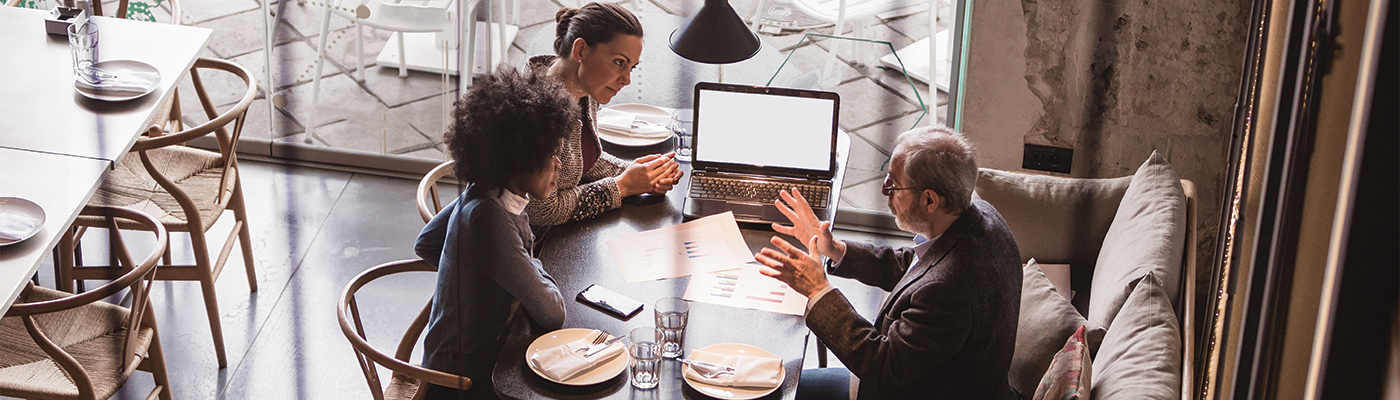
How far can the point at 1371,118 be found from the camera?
1.46 feet

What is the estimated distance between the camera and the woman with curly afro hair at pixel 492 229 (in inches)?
87.4

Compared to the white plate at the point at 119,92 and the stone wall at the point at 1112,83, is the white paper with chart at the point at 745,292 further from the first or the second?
the white plate at the point at 119,92

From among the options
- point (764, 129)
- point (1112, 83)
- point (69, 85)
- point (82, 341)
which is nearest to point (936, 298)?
point (764, 129)

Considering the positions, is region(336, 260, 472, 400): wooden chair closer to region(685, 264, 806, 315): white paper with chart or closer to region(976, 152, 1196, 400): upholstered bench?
region(685, 264, 806, 315): white paper with chart

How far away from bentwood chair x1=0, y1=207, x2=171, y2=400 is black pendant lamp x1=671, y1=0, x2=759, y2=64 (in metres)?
1.35

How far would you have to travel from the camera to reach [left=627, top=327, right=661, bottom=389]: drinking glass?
209cm

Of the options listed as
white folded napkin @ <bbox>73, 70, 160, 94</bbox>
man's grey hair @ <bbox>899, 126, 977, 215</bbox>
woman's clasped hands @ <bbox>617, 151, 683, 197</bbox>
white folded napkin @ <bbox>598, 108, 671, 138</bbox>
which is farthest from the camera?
white folded napkin @ <bbox>73, 70, 160, 94</bbox>

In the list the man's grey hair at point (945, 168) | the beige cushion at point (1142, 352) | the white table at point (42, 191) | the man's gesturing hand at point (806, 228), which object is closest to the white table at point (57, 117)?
the white table at point (42, 191)

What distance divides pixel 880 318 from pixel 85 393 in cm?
174

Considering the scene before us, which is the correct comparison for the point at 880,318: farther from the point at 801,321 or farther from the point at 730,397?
the point at 730,397

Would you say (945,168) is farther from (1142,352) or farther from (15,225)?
(15,225)

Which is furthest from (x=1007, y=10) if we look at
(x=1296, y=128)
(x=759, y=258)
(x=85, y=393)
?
(x=1296, y=128)

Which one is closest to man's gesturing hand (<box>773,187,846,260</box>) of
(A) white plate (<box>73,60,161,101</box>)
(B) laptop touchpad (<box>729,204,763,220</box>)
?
(B) laptop touchpad (<box>729,204,763,220</box>)

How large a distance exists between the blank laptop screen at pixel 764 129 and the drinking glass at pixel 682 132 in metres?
0.12
